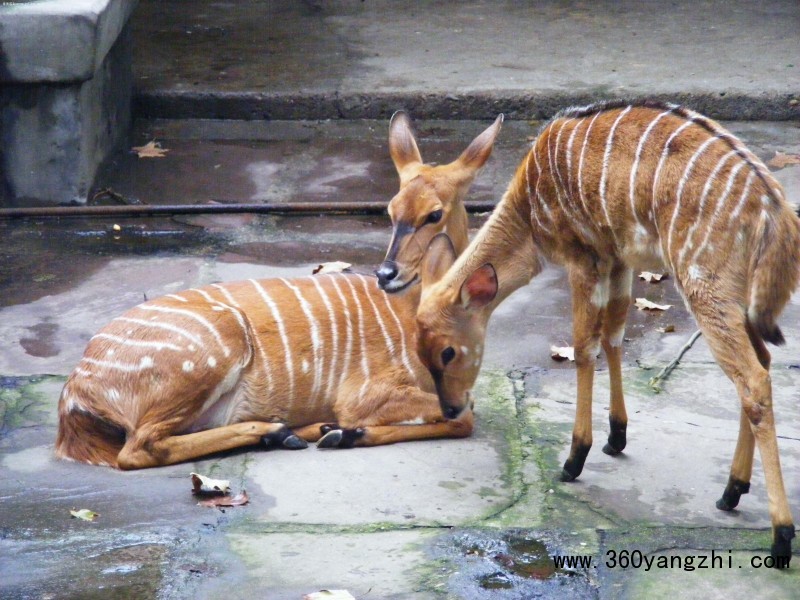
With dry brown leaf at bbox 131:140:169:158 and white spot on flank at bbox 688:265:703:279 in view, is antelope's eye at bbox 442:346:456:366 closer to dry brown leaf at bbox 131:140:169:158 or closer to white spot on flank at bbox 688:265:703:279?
white spot on flank at bbox 688:265:703:279

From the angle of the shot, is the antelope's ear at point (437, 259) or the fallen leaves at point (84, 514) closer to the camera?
the fallen leaves at point (84, 514)

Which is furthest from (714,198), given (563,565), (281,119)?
(281,119)

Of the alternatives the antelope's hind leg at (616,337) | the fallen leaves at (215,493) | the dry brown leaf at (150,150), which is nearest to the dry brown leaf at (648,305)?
the antelope's hind leg at (616,337)

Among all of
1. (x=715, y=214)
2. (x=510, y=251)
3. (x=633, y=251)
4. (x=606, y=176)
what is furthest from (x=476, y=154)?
(x=715, y=214)

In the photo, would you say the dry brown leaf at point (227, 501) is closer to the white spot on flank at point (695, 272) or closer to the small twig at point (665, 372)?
the white spot on flank at point (695, 272)

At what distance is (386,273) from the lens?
201 inches

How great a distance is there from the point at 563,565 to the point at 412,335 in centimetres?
150

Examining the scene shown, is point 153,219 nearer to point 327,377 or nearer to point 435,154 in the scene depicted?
point 435,154

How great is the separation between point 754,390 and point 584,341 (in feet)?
2.60

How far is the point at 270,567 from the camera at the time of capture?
3900mm

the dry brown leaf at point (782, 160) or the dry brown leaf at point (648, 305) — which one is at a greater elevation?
the dry brown leaf at point (782, 160)

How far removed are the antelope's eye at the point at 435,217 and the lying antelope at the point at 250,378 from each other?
0.33 m

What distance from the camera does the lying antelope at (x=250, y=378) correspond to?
4.77 metres

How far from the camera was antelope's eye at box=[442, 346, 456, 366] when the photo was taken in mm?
4570
